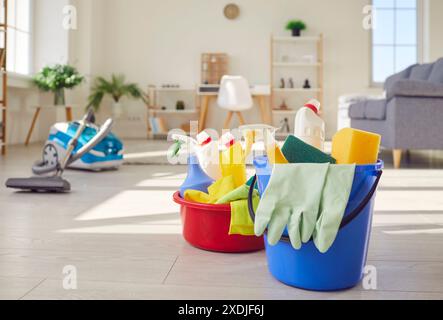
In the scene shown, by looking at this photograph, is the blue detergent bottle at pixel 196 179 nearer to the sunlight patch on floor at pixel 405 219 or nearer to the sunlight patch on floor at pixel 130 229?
the sunlight patch on floor at pixel 130 229

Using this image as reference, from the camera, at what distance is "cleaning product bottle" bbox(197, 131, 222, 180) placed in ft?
4.14

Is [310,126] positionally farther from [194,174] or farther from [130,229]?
[130,229]

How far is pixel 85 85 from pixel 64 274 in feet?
18.9

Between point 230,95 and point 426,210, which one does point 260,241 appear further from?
point 230,95

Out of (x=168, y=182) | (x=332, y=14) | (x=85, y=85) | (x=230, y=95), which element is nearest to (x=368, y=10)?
(x=332, y=14)

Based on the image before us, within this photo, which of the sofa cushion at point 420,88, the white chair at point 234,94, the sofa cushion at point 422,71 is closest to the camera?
the sofa cushion at point 420,88

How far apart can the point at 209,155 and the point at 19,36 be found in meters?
Answer: 4.94

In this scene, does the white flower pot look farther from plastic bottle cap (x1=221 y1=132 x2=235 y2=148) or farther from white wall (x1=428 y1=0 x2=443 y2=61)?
plastic bottle cap (x1=221 y1=132 x2=235 y2=148)

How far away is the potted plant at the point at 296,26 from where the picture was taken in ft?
21.3

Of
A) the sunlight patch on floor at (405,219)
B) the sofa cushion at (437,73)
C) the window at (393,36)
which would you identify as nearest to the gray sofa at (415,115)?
the sofa cushion at (437,73)

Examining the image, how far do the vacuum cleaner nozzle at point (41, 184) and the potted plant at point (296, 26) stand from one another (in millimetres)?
5023

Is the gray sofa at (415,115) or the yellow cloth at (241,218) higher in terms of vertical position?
the gray sofa at (415,115)

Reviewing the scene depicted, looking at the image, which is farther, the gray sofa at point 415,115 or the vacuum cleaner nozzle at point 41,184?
the gray sofa at point 415,115
